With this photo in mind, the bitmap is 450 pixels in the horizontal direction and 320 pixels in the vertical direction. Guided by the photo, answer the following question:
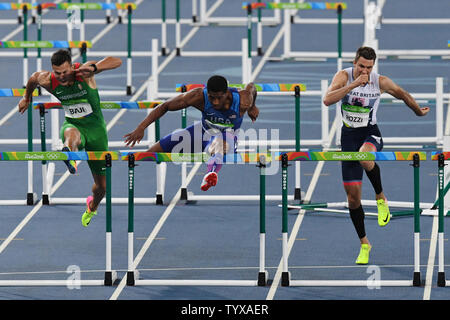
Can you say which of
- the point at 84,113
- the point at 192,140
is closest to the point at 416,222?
the point at 192,140

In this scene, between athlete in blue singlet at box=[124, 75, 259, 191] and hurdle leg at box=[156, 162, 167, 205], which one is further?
hurdle leg at box=[156, 162, 167, 205]

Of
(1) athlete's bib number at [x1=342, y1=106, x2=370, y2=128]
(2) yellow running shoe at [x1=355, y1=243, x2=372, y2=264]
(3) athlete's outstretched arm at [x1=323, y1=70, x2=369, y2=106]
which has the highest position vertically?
(3) athlete's outstretched arm at [x1=323, y1=70, x2=369, y2=106]

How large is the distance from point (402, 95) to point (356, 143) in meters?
0.67

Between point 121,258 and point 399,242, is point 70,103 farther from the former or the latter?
point 399,242

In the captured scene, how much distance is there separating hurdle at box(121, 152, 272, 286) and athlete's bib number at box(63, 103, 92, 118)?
40.4 inches

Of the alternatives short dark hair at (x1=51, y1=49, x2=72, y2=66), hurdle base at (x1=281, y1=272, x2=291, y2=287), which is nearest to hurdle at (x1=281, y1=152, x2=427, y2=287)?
hurdle base at (x1=281, y1=272, x2=291, y2=287)

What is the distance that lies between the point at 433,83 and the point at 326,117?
3.42 m

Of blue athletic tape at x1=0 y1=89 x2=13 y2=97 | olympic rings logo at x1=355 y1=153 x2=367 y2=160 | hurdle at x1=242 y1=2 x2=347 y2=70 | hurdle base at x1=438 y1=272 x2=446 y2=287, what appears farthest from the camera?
hurdle at x1=242 y1=2 x2=347 y2=70

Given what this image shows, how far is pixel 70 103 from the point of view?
12609 millimetres

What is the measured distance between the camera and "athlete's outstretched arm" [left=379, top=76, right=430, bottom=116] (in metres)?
12.1

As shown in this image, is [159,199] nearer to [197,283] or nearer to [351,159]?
[197,283]

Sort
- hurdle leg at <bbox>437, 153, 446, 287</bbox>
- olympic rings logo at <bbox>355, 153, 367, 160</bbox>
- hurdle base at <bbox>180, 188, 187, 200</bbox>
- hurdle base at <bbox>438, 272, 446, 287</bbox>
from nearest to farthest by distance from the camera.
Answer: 1. hurdle leg at <bbox>437, 153, 446, 287</bbox>
2. olympic rings logo at <bbox>355, 153, 367, 160</bbox>
3. hurdle base at <bbox>438, 272, 446, 287</bbox>
4. hurdle base at <bbox>180, 188, 187, 200</bbox>

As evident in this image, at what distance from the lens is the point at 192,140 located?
12.3m

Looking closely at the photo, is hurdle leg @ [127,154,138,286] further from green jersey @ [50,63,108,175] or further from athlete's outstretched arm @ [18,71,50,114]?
athlete's outstretched arm @ [18,71,50,114]
